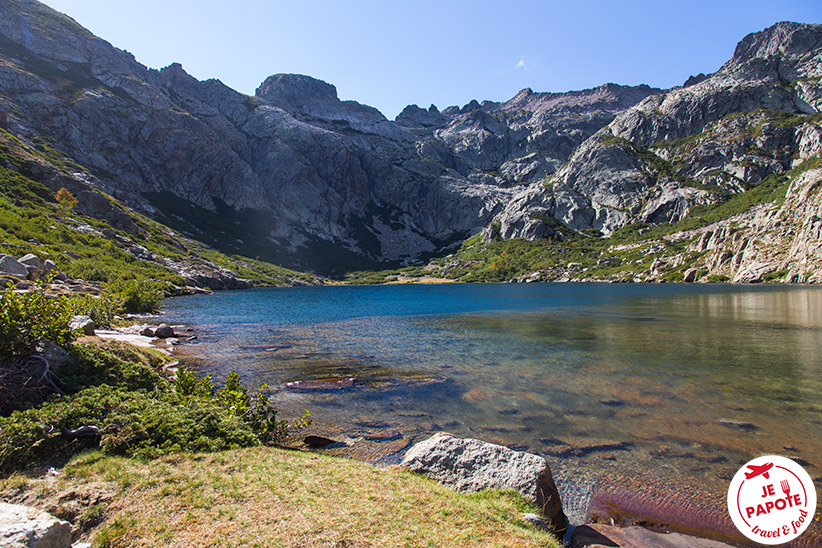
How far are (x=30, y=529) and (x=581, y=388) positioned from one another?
22.7 m

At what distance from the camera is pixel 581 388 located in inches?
840

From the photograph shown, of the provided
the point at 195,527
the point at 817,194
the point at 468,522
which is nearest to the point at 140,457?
the point at 195,527

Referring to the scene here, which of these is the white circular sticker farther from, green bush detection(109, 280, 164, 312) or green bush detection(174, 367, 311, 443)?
green bush detection(109, 280, 164, 312)

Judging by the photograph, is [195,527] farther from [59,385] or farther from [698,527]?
[698,527]

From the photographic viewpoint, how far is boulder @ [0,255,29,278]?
113 ft

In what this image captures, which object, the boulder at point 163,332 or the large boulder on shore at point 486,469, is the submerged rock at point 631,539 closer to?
the large boulder on shore at point 486,469

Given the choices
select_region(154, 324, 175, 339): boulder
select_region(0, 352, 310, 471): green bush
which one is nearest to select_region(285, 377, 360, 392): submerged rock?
select_region(0, 352, 310, 471): green bush

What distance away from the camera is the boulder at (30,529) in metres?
5.00

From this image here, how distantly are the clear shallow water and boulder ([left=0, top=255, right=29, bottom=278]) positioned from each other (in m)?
16.6

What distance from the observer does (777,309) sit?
2281 inches

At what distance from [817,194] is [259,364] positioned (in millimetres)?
185730

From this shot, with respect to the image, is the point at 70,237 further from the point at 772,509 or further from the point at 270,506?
the point at 772,509

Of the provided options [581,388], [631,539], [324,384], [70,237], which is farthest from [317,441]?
[70,237]

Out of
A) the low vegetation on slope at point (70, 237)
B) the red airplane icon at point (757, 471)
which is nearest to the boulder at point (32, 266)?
the low vegetation on slope at point (70, 237)
